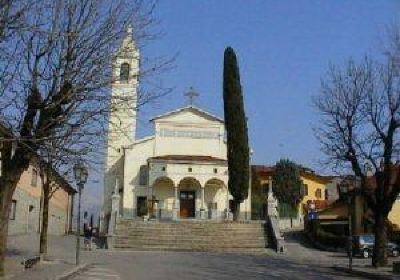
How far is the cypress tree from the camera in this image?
51.4 metres

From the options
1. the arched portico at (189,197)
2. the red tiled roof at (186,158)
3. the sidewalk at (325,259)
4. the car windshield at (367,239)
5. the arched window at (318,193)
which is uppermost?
the red tiled roof at (186,158)

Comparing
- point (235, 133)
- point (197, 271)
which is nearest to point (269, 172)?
point (235, 133)

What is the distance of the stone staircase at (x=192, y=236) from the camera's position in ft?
134

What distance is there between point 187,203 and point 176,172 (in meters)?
4.03

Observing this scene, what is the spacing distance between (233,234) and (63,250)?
46.1ft

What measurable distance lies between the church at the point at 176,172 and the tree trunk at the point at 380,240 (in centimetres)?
2705

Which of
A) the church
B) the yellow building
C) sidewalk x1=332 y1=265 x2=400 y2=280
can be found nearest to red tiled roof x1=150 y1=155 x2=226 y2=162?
the church

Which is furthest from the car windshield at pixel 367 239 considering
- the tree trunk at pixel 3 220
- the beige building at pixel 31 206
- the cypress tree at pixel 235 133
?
the tree trunk at pixel 3 220

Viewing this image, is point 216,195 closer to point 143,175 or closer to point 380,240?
point 143,175

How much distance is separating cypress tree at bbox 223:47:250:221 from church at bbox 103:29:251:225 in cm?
519

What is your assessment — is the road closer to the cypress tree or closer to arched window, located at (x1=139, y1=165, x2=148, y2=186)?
the cypress tree

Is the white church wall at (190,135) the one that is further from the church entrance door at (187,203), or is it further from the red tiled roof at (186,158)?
the church entrance door at (187,203)

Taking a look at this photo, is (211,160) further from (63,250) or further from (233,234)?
(63,250)

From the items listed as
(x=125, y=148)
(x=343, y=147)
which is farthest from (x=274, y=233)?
(x=125, y=148)
